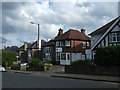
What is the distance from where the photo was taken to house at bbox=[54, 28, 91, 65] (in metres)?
50.5

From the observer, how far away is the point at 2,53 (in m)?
51.1

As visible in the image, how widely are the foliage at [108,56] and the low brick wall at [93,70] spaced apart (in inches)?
21.0

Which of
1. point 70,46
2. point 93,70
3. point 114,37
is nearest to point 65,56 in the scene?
point 70,46

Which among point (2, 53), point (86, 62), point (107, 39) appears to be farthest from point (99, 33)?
point (2, 53)

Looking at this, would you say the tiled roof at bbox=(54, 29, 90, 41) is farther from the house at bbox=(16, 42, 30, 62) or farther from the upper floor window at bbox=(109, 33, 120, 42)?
the house at bbox=(16, 42, 30, 62)

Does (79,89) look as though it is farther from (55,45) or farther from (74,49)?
(55,45)

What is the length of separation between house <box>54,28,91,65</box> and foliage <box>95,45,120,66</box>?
2409 cm

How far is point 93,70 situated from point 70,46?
2605 centimetres

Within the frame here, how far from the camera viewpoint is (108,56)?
942 inches

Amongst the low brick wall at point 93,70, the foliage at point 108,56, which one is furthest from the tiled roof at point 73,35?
the foliage at point 108,56

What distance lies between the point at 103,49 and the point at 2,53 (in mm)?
31641

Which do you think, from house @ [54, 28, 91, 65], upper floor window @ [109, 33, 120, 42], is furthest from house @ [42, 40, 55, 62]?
upper floor window @ [109, 33, 120, 42]

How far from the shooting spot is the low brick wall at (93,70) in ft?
76.6

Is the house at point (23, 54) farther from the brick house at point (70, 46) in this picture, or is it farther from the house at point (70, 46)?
the house at point (70, 46)
